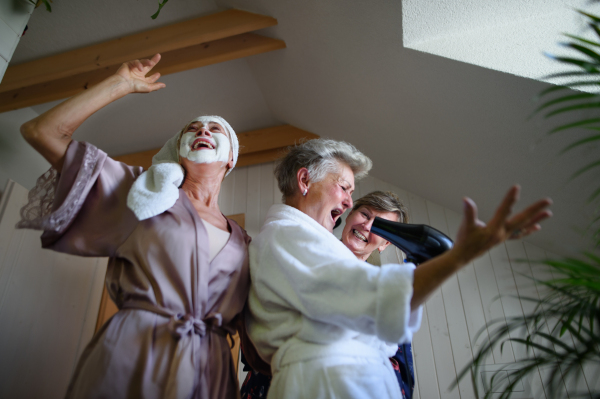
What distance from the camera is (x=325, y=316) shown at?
892mm

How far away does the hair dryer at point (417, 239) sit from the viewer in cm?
121

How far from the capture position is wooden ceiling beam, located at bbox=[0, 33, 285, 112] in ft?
→ 8.18

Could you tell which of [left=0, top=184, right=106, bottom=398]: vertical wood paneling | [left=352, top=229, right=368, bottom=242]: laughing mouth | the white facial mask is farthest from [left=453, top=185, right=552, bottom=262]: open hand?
[left=0, top=184, right=106, bottom=398]: vertical wood paneling

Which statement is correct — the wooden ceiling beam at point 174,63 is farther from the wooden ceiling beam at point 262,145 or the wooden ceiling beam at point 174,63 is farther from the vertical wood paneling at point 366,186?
the vertical wood paneling at point 366,186

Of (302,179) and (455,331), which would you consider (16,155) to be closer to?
(302,179)

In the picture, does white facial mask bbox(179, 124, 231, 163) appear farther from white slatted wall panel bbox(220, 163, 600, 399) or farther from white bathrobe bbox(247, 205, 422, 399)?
white slatted wall panel bbox(220, 163, 600, 399)

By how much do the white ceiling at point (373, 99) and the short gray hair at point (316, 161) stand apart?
2.13 feet

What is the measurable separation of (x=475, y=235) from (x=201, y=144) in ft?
A: 2.90

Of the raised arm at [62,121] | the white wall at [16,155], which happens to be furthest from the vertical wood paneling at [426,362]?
the white wall at [16,155]

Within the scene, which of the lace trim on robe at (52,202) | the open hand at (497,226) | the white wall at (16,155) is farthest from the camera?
the white wall at (16,155)

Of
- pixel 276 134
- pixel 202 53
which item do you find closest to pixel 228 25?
pixel 202 53

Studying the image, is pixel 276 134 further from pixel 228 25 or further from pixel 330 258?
pixel 330 258

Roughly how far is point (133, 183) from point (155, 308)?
34 cm

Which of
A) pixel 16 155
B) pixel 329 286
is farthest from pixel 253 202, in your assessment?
pixel 329 286
